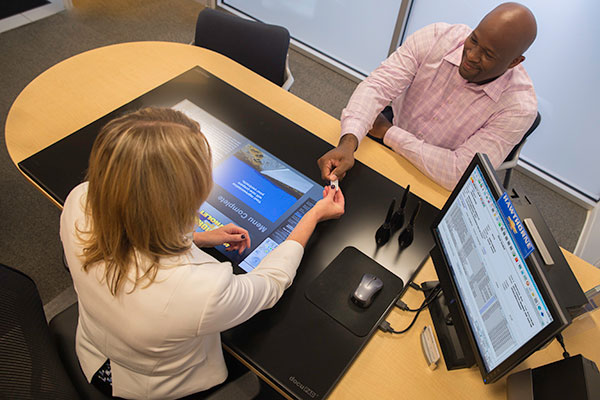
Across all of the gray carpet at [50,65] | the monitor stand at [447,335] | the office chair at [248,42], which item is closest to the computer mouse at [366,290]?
the monitor stand at [447,335]

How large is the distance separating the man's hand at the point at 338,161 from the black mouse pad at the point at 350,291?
0.99ft

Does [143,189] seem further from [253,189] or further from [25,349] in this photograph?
[253,189]

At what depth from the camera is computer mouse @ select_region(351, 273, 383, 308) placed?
135 cm

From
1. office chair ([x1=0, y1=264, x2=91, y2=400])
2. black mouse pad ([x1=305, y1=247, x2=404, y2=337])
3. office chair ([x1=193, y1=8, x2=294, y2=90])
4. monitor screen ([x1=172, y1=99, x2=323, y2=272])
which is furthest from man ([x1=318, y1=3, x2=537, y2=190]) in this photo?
office chair ([x1=0, y1=264, x2=91, y2=400])

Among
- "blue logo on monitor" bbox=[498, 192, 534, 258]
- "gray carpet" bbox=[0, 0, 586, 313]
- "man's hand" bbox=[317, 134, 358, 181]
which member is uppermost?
"blue logo on monitor" bbox=[498, 192, 534, 258]

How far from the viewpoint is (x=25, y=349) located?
42.8 inches

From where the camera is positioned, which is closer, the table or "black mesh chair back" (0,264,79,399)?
"black mesh chair back" (0,264,79,399)

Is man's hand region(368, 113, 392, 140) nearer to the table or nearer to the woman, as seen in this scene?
the table

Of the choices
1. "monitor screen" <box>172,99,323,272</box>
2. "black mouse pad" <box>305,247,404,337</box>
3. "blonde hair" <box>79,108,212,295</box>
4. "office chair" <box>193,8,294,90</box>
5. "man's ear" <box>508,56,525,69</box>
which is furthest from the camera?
"office chair" <box>193,8,294,90</box>

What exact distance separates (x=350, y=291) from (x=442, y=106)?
3.40ft

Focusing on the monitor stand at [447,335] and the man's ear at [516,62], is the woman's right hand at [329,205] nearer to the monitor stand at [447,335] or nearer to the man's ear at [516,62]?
the monitor stand at [447,335]

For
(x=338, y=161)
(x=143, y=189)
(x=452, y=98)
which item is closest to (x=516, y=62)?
(x=452, y=98)

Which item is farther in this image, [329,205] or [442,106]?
[442,106]

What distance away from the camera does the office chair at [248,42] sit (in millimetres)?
2178
